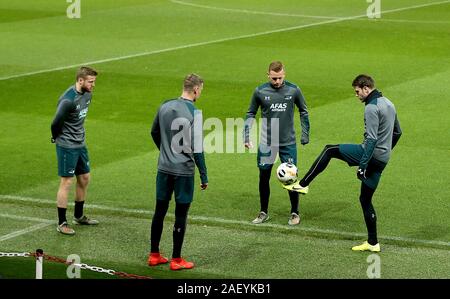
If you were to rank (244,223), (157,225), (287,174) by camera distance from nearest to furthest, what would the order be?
(157,225), (287,174), (244,223)

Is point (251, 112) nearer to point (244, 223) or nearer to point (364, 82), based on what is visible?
point (244, 223)

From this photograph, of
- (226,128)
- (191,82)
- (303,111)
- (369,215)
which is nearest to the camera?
(191,82)

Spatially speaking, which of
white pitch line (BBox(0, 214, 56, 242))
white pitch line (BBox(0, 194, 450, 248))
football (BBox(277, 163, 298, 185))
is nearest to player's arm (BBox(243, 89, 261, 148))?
football (BBox(277, 163, 298, 185))

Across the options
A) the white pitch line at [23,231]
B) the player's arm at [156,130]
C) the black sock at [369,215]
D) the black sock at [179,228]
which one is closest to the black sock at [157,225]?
the black sock at [179,228]

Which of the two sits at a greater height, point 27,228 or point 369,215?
point 369,215

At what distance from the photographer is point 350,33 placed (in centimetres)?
3512

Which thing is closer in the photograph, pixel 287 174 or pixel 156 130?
pixel 156 130

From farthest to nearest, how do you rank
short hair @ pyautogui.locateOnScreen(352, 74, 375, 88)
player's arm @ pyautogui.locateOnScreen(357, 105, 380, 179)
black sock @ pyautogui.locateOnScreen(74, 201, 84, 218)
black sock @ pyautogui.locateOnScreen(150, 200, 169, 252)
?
black sock @ pyautogui.locateOnScreen(74, 201, 84, 218) → short hair @ pyautogui.locateOnScreen(352, 74, 375, 88) → player's arm @ pyautogui.locateOnScreen(357, 105, 380, 179) → black sock @ pyautogui.locateOnScreen(150, 200, 169, 252)

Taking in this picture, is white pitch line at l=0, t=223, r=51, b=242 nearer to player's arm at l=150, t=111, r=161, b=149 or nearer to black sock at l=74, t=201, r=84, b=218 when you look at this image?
black sock at l=74, t=201, r=84, b=218

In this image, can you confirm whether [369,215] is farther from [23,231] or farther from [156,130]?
[23,231]

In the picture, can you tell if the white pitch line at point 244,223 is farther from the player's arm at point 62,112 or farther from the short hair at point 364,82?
the short hair at point 364,82

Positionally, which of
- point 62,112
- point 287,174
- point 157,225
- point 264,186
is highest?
point 62,112

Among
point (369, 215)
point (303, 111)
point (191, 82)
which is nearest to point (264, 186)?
point (303, 111)
